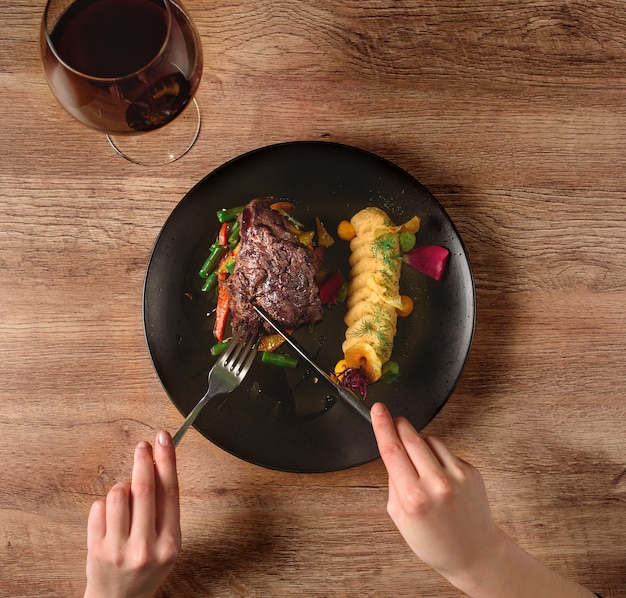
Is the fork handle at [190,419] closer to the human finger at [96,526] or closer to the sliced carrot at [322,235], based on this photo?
the human finger at [96,526]

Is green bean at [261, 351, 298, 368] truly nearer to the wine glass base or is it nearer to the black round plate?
the black round plate

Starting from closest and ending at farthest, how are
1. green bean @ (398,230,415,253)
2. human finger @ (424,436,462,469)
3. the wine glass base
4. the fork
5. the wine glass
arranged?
the wine glass
human finger @ (424,436,462,469)
the fork
green bean @ (398,230,415,253)
the wine glass base

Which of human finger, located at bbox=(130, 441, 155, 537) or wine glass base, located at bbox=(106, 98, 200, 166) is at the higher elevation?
wine glass base, located at bbox=(106, 98, 200, 166)

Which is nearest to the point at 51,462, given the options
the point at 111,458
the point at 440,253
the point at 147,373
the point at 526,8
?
the point at 111,458

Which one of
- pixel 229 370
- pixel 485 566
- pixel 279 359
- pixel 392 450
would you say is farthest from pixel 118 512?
pixel 485 566

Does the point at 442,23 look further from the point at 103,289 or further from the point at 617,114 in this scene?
the point at 103,289

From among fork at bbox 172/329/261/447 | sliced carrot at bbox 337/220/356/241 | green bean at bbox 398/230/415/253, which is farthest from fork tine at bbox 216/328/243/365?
green bean at bbox 398/230/415/253

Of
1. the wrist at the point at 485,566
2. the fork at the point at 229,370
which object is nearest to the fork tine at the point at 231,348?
the fork at the point at 229,370
